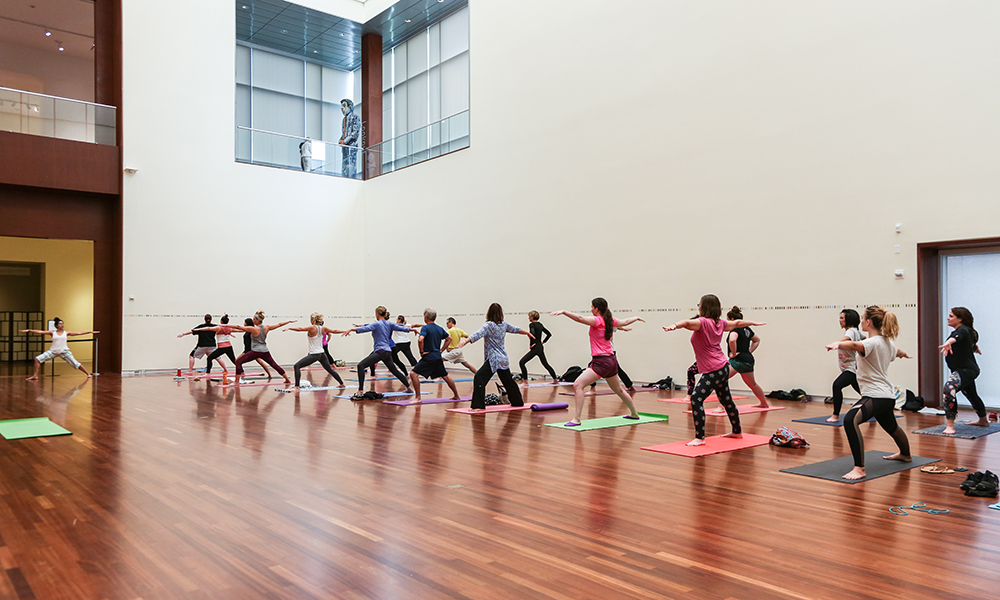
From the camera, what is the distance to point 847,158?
373 inches

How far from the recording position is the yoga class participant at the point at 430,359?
32.0ft

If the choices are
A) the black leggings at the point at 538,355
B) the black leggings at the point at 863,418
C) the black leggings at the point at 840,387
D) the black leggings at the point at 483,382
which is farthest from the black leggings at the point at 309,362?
the black leggings at the point at 863,418

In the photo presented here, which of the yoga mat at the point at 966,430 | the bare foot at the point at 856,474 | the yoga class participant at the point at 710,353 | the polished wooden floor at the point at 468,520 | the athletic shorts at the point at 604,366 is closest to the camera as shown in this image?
the polished wooden floor at the point at 468,520

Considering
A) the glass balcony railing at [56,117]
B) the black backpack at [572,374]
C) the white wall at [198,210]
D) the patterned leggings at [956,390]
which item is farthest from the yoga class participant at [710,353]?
the glass balcony railing at [56,117]

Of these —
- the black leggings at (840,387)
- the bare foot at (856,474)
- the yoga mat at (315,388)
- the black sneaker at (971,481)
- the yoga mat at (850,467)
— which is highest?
the black leggings at (840,387)

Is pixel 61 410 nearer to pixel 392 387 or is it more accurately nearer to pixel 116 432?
pixel 116 432

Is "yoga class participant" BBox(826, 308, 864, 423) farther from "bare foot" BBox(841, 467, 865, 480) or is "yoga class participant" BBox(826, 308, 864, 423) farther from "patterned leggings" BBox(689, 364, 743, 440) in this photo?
"bare foot" BBox(841, 467, 865, 480)

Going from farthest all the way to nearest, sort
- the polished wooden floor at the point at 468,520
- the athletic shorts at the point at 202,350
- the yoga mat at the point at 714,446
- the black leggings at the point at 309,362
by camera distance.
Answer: the athletic shorts at the point at 202,350, the black leggings at the point at 309,362, the yoga mat at the point at 714,446, the polished wooden floor at the point at 468,520

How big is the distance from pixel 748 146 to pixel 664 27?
2681mm

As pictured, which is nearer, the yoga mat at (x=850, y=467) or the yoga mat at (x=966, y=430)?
the yoga mat at (x=850, y=467)

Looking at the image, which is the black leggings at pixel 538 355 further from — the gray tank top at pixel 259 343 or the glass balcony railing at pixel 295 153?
the glass balcony railing at pixel 295 153

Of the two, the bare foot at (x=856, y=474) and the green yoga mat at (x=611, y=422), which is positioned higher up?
the bare foot at (x=856, y=474)

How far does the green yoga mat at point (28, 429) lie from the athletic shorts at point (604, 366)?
5.33m

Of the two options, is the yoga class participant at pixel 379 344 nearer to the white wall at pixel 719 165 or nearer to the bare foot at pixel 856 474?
the white wall at pixel 719 165
